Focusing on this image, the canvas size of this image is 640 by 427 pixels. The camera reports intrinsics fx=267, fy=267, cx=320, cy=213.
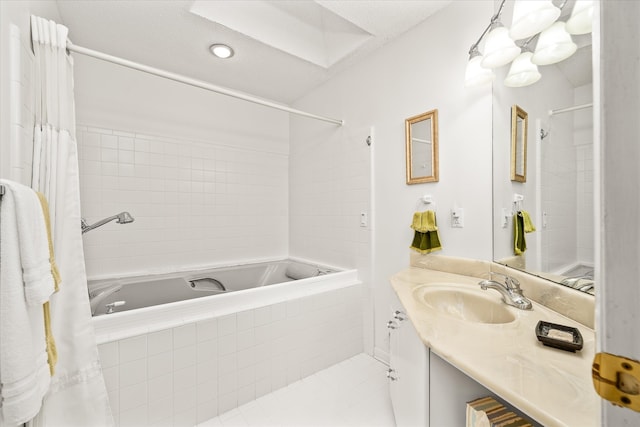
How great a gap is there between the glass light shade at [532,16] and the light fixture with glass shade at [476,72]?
0.88 feet

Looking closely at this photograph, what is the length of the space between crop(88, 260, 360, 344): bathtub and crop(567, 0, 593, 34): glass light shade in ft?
5.89

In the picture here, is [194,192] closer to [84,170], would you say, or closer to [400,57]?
[84,170]

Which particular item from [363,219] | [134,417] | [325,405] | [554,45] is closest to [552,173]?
[554,45]

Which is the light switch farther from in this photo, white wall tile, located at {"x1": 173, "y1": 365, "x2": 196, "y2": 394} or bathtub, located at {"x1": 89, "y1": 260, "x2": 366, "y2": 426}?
white wall tile, located at {"x1": 173, "y1": 365, "x2": 196, "y2": 394}

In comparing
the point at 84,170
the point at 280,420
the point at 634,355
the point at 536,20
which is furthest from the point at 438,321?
the point at 84,170

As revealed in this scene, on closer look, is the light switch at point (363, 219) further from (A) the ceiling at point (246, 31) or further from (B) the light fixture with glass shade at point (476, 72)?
(A) the ceiling at point (246, 31)

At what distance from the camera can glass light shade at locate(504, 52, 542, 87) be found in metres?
1.19

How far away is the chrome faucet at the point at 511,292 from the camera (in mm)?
1080

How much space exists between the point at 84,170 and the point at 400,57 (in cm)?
251

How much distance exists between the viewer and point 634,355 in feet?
0.99

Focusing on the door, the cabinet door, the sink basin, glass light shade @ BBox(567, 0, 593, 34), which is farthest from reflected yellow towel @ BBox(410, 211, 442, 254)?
the door

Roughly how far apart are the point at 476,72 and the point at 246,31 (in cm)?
150

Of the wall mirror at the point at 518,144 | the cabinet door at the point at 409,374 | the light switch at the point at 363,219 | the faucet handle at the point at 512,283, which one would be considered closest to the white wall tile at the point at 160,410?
the cabinet door at the point at 409,374

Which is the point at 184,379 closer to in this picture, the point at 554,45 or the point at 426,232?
the point at 426,232
